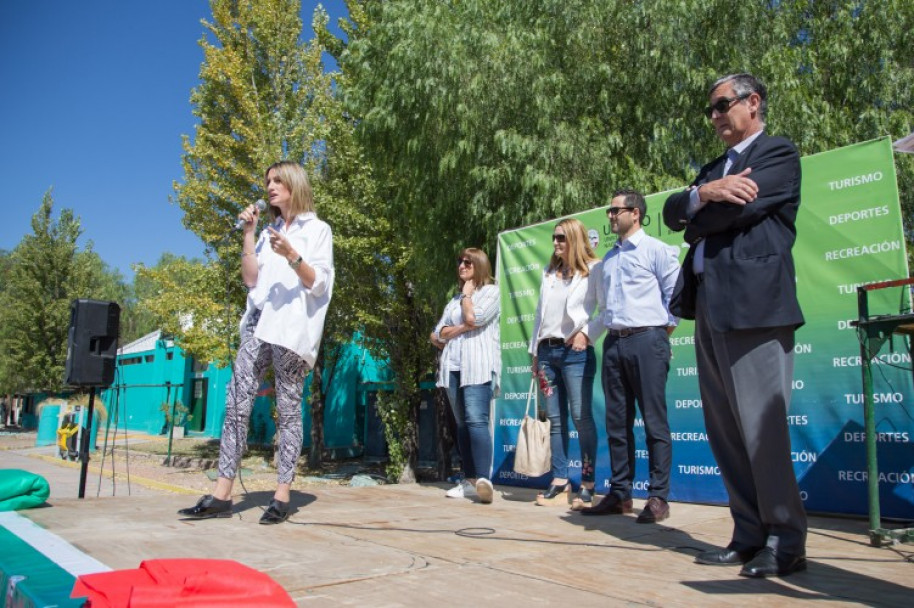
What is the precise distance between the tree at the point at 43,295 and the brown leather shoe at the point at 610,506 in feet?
108

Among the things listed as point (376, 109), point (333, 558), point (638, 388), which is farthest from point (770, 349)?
point (376, 109)

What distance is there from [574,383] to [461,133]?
5.09 metres

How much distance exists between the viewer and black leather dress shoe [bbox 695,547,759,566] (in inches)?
104

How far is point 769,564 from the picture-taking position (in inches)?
96.3

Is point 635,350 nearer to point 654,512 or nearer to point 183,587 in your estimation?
point 654,512

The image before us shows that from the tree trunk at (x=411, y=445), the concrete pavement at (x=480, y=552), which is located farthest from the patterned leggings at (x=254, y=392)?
the tree trunk at (x=411, y=445)

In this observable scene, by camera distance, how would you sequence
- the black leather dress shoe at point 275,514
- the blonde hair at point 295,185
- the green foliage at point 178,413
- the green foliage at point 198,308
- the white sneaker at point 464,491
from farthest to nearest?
the green foliage at point 178,413 → the green foliage at point 198,308 → the white sneaker at point 464,491 → the blonde hair at point 295,185 → the black leather dress shoe at point 275,514

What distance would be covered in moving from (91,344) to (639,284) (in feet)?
14.7

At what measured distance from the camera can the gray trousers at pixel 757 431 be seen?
2496 mm

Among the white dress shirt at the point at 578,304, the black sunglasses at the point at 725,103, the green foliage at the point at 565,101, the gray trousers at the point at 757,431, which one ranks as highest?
the green foliage at the point at 565,101

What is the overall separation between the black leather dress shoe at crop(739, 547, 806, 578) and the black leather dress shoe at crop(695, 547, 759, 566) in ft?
0.52

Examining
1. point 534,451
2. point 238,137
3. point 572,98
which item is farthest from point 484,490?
point 238,137

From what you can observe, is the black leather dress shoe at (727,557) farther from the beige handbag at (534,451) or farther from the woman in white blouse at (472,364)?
the woman in white blouse at (472,364)

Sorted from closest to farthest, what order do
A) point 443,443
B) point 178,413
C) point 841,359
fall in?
point 841,359 → point 443,443 → point 178,413
